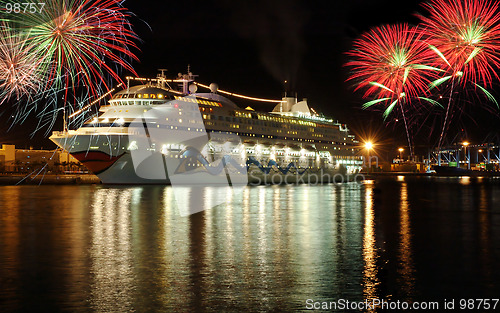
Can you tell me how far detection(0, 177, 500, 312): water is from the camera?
30.0 feet

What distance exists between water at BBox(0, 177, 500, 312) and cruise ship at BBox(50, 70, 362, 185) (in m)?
26.5

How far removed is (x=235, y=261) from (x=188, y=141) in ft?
165

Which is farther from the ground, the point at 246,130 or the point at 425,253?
the point at 246,130

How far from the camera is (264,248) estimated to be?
1423 cm

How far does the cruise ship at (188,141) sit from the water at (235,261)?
26.5 m

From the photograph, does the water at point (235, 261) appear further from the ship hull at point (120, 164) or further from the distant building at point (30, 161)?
the distant building at point (30, 161)

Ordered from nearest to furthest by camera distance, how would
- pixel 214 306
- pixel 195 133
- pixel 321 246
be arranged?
pixel 214 306, pixel 321 246, pixel 195 133

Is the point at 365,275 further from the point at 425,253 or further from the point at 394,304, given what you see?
the point at 425,253

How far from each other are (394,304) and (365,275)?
2.09m

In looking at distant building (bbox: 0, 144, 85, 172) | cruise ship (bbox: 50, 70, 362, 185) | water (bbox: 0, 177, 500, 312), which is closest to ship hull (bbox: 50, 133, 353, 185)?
cruise ship (bbox: 50, 70, 362, 185)

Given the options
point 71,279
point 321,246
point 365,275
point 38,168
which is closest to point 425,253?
point 321,246

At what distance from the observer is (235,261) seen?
12.3 metres

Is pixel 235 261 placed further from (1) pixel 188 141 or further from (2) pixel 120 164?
(1) pixel 188 141

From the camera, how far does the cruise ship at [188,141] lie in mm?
55000
